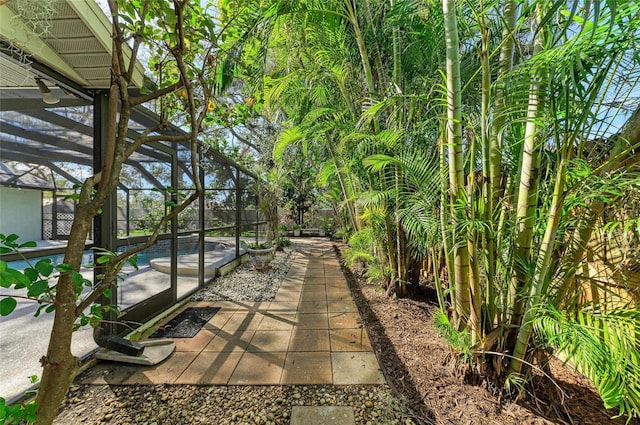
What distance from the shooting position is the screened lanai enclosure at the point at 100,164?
1.71m

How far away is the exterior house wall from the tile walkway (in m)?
6.15

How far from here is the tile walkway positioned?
6.31ft

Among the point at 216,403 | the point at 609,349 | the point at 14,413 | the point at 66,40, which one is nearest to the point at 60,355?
the point at 14,413

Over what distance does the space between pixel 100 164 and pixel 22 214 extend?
7.17m

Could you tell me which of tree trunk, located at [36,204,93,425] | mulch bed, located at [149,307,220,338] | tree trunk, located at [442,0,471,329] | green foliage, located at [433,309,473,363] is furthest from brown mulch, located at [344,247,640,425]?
mulch bed, located at [149,307,220,338]

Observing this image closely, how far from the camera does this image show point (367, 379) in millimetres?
1895

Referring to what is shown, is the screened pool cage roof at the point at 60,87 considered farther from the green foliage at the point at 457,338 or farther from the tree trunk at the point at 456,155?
the green foliage at the point at 457,338

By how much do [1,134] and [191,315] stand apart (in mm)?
2819

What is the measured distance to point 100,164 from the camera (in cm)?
215

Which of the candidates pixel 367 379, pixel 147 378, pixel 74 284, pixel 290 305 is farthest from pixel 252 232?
pixel 74 284

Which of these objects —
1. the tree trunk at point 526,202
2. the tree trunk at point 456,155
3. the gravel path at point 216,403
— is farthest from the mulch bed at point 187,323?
the tree trunk at point 526,202

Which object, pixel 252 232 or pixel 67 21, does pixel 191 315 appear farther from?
pixel 252 232

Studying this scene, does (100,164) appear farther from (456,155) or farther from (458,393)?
(458,393)

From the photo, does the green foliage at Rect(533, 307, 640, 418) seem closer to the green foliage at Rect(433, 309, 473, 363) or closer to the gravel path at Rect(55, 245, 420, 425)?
the green foliage at Rect(433, 309, 473, 363)
